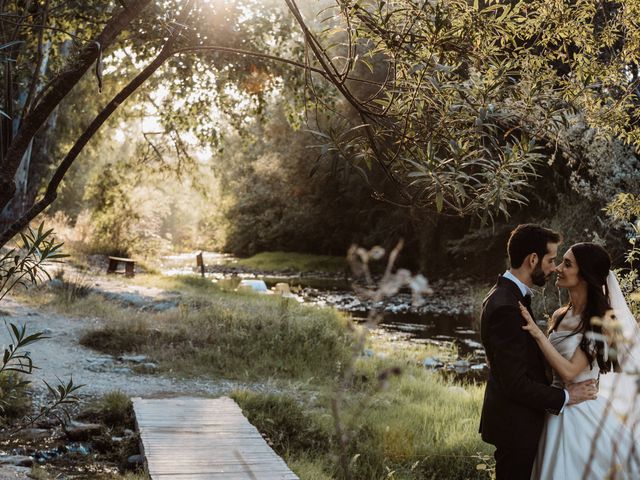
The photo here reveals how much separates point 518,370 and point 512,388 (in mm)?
97

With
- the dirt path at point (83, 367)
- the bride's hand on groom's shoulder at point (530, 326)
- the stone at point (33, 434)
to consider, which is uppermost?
the bride's hand on groom's shoulder at point (530, 326)

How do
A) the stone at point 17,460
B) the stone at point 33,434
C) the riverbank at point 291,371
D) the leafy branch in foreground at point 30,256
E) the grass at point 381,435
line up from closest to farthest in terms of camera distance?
the leafy branch in foreground at point 30,256
the stone at point 17,460
the stone at point 33,434
the grass at point 381,435
the riverbank at point 291,371

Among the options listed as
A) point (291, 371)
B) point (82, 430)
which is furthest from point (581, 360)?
point (291, 371)

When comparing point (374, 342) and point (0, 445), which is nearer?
point (0, 445)

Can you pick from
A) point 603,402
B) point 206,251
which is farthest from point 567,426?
point 206,251

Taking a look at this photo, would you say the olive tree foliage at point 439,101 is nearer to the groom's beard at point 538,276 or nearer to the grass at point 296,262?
the groom's beard at point 538,276

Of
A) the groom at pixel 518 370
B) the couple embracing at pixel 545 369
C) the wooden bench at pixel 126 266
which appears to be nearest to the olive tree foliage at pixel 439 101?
the groom at pixel 518 370

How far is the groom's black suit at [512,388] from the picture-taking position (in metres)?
3.52

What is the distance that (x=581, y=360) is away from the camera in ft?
11.9

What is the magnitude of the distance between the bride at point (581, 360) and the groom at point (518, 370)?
7 cm

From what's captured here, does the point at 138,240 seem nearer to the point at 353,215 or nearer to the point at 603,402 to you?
the point at 353,215

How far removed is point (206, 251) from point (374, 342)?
35.3 meters

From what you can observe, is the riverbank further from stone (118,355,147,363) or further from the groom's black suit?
the groom's black suit

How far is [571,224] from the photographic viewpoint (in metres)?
16.7
